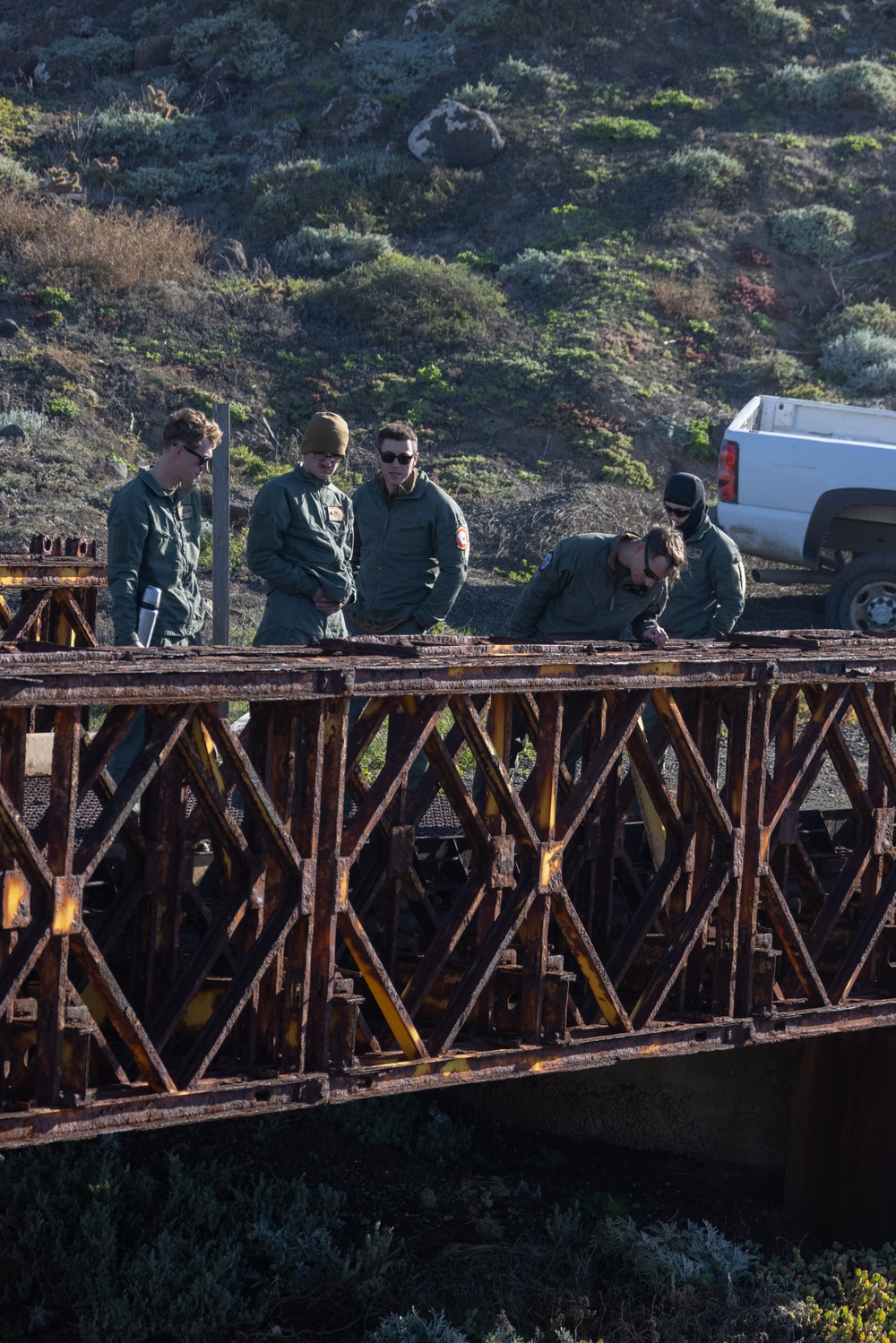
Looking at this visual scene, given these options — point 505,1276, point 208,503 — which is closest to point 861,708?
point 505,1276

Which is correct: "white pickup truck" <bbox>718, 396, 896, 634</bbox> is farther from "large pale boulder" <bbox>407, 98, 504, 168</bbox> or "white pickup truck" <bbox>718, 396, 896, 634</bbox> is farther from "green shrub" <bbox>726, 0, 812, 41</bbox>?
"green shrub" <bbox>726, 0, 812, 41</bbox>

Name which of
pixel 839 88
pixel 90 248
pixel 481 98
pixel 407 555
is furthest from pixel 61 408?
pixel 839 88

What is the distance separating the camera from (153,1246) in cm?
609

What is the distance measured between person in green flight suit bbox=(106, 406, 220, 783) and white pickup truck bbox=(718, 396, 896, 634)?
22.5 feet

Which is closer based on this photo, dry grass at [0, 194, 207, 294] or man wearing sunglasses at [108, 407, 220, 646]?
man wearing sunglasses at [108, 407, 220, 646]

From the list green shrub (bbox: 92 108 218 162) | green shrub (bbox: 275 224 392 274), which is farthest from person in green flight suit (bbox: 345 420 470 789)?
green shrub (bbox: 92 108 218 162)

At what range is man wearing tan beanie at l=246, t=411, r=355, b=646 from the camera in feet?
21.1

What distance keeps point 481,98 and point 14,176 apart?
924 cm

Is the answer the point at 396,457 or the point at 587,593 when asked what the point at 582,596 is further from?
the point at 396,457

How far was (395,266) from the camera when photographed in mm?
20891

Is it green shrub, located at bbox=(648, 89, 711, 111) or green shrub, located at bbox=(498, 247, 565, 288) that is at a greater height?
green shrub, located at bbox=(648, 89, 711, 111)

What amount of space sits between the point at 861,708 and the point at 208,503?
1023cm

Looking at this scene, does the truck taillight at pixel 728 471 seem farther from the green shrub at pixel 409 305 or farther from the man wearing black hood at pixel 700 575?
the green shrub at pixel 409 305

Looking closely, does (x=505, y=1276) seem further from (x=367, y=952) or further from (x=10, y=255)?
(x=10, y=255)
